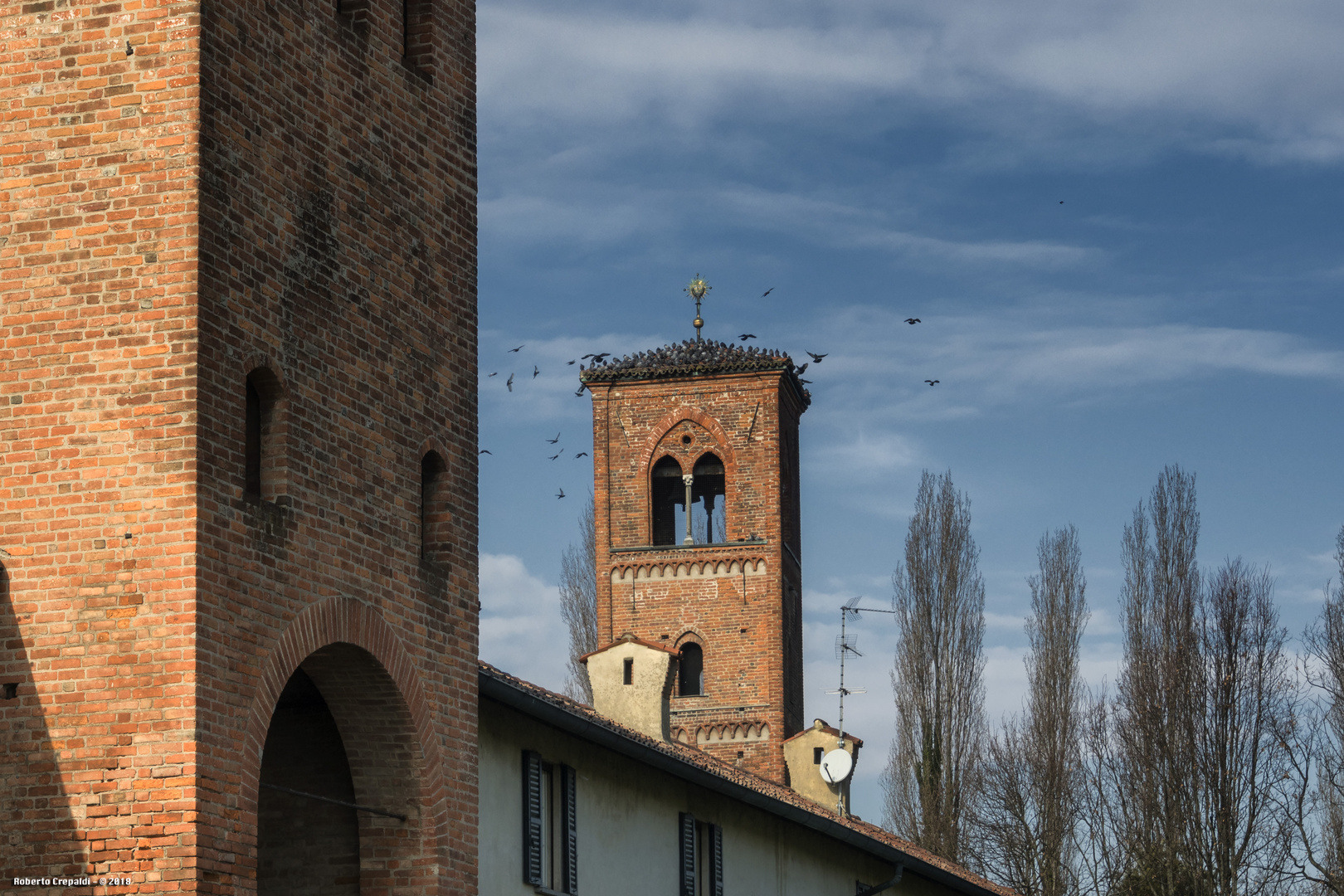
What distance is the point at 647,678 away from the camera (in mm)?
25031

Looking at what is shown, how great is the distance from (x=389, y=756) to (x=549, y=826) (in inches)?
160

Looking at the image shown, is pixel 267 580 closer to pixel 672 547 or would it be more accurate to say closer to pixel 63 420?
pixel 63 420

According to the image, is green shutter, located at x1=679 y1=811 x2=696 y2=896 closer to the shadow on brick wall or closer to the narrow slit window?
the narrow slit window

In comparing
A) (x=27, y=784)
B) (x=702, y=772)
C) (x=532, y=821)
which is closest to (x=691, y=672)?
(x=702, y=772)

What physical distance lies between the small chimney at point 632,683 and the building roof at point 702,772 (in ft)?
2.23

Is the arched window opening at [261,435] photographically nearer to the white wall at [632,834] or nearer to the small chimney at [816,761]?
the white wall at [632,834]

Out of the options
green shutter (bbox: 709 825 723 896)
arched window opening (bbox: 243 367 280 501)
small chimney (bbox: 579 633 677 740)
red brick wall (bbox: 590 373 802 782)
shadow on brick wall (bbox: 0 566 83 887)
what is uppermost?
red brick wall (bbox: 590 373 802 782)

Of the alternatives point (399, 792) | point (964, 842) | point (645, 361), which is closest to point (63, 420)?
point (399, 792)

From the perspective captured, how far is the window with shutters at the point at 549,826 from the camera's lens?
15.4 m

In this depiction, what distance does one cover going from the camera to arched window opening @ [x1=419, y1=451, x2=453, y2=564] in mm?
12836

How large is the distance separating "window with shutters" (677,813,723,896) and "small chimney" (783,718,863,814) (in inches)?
393

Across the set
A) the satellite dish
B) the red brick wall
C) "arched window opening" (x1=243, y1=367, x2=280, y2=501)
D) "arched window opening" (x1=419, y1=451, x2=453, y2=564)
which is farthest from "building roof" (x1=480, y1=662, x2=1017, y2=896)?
the red brick wall

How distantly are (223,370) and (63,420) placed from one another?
87 centimetres

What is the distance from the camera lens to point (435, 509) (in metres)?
12.9
